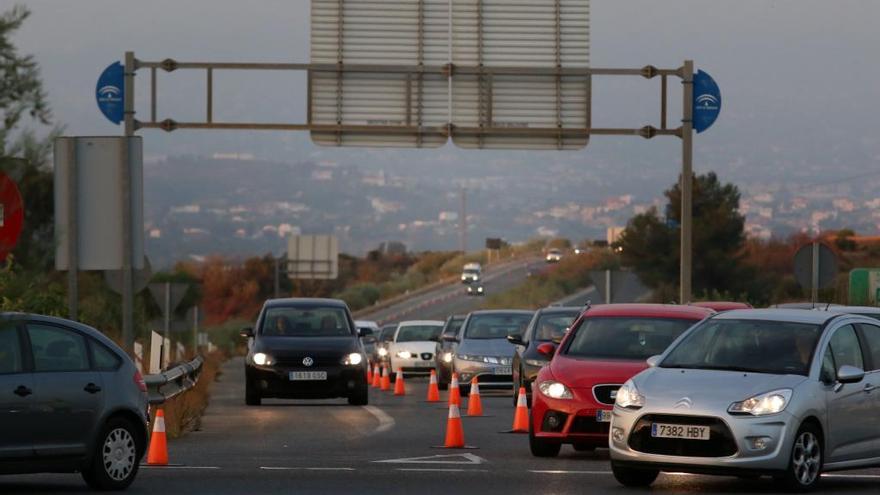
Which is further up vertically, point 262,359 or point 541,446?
point 541,446

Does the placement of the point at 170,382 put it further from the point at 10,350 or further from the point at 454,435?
the point at 10,350

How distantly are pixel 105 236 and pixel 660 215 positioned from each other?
79.6 m

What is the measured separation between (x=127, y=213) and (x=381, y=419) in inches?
175

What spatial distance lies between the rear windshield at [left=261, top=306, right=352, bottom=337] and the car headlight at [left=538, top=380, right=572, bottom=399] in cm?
1265

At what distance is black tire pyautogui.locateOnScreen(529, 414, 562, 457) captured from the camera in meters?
19.3

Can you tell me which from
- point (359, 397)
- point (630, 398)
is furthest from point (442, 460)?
point (359, 397)

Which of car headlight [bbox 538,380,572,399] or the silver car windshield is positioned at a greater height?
the silver car windshield

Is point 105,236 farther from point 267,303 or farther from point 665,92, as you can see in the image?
point 665,92

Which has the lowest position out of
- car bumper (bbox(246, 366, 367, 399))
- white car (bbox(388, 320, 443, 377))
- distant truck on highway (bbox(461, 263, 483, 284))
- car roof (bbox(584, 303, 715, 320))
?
distant truck on highway (bbox(461, 263, 483, 284))

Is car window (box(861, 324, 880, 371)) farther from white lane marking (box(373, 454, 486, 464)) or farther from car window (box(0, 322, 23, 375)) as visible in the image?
car window (box(0, 322, 23, 375))

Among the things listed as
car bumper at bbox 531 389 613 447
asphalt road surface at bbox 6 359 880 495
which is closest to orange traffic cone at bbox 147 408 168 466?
asphalt road surface at bbox 6 359 880 495

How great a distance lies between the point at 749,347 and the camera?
16766 mm

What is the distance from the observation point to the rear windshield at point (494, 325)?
35531 mm

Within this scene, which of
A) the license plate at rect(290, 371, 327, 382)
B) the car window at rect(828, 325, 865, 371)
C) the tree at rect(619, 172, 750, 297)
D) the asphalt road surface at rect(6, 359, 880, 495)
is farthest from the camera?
the tree at rect(619, 172, 750, 297)
